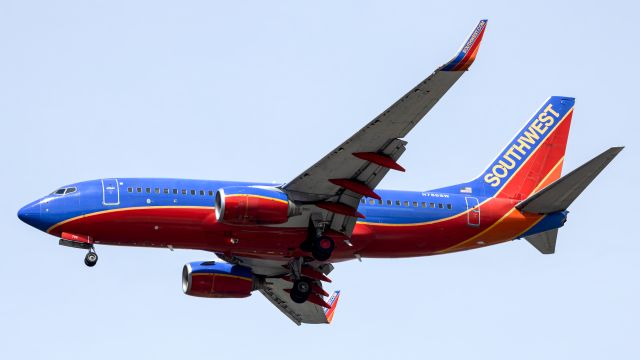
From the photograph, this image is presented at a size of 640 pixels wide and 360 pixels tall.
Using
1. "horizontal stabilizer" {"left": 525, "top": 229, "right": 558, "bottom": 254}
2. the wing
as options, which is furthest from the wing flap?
"horizontal stabilizer" {"left": 525, "top": 229, "right": 558, "bottom": 254}

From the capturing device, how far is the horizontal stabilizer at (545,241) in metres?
62.2

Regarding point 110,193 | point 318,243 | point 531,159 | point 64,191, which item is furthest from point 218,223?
point 531,159

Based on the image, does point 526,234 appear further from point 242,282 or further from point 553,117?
point 242,282

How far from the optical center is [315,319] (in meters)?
68.3

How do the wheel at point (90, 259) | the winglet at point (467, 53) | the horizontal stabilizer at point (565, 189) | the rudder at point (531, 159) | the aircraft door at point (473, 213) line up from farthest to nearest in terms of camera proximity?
the rudder at point (531, 159) < the aircraft door at point (473, 213) < the wheel at point (90, 259) < the horizontal stabilizer at point (565, 189) < the winglet at point (467, 53)

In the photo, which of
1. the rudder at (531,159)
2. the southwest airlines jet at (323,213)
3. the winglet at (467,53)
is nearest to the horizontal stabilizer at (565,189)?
the southwest airlines jet at (323,213)

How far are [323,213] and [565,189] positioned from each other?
443 inches

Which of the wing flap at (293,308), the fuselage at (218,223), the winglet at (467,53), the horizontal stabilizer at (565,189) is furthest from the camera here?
the wing flap at (293,308)

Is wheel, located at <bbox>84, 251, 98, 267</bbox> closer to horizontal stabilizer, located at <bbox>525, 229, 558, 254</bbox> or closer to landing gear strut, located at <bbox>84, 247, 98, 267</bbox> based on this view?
landing gear strut, located at <bbox>84, 247, 98, 267</bbox>

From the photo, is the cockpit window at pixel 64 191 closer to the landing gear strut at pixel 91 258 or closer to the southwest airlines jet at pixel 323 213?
the southwest airlines jet at pixel 323 213

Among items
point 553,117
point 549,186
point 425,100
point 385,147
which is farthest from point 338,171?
point 553,117

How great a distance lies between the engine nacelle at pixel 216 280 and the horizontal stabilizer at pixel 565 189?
14.0m

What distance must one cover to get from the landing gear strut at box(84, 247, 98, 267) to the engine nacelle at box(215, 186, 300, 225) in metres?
6.12

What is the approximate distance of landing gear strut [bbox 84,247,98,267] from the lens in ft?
189
